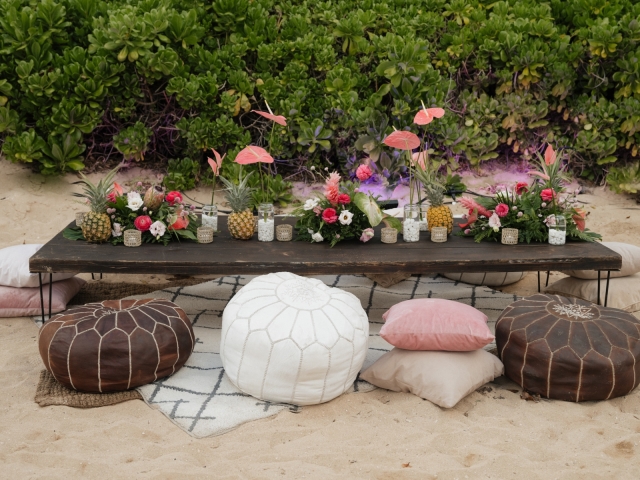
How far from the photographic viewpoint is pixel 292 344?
3621 mm

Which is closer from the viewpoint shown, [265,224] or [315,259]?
[315,259]

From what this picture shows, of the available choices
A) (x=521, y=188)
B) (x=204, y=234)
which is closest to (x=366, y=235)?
(x=204, y=234)

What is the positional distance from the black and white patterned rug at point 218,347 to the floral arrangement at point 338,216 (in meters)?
0.61

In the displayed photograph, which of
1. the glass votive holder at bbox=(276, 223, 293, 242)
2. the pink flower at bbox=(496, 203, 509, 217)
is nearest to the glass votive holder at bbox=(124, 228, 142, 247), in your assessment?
the glass votive holder at bbox=(276, 223, 293, 242)

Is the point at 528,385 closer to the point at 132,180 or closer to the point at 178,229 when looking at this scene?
the point at 178,229

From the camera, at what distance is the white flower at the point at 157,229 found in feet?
15.4

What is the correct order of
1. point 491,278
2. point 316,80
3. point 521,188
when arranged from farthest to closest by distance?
1. point 316,80
2. point 491,278
3. point 521,188

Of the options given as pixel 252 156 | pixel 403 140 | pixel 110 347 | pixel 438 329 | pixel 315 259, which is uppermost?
pixel 403 140

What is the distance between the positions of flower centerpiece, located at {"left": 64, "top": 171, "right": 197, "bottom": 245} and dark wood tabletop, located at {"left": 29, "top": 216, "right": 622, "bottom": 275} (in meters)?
0.10

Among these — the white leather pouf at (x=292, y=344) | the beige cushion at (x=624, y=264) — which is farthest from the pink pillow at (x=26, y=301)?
the beige cushion at (x=624, y=264)

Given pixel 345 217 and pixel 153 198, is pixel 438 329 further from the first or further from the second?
pixel 153 198

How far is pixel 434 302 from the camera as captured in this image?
396cm

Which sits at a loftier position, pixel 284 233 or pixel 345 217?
pixel 345 217

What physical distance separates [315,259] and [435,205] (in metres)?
0.95
